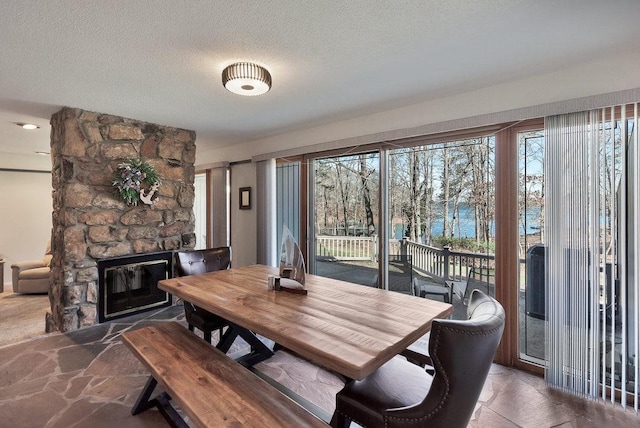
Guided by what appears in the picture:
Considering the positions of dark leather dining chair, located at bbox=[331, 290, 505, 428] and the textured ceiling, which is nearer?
dark leather dining chair, located at bbox=[331, 290, 505, 428]

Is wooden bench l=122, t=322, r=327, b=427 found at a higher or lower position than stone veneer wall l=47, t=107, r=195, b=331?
lower

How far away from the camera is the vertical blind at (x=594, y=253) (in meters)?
2.11

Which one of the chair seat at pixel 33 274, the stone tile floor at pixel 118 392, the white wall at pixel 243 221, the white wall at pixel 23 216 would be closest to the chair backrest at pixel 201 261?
the stone tile floor at pixel 118 392

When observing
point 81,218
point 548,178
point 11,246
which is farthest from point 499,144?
point 11,246

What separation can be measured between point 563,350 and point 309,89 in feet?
9.59

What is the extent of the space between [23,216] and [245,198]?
13.7ft

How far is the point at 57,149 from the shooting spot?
338cm

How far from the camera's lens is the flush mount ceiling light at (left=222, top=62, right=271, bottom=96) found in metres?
2.17

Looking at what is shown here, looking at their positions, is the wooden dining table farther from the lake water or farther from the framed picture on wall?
the framed picture on wall

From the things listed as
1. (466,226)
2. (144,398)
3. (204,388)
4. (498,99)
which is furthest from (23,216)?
(498,99)

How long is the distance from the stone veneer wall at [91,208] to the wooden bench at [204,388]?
5.94 ft

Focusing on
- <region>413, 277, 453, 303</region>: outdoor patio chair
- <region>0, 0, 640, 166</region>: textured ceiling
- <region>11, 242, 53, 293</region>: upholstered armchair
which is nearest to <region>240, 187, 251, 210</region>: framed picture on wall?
<region>0, 0, 640, 166</region>: textured ceiling

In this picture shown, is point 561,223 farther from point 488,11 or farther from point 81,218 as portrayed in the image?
point 81,218

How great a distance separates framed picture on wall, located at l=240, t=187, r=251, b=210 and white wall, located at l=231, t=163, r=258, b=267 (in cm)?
6
